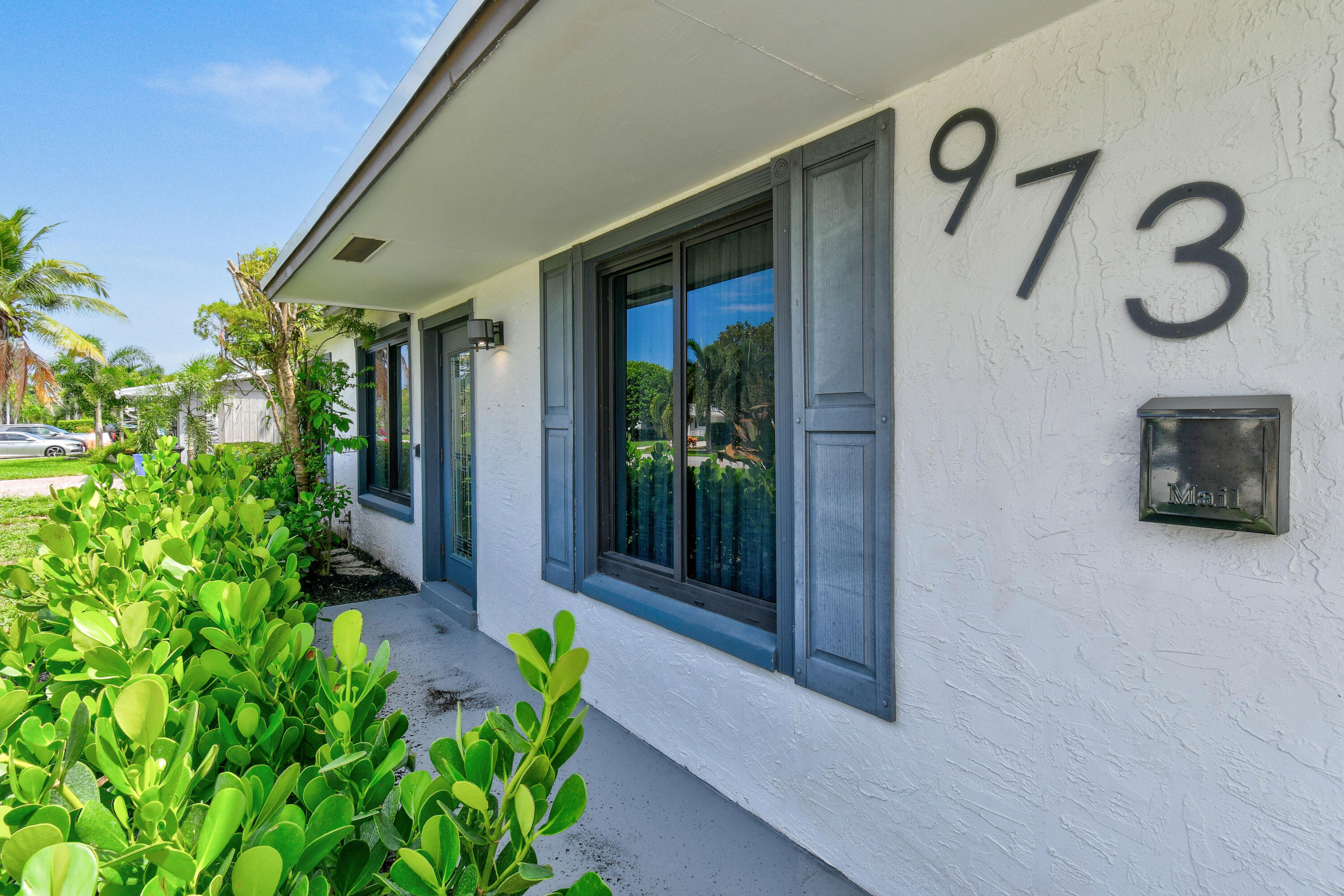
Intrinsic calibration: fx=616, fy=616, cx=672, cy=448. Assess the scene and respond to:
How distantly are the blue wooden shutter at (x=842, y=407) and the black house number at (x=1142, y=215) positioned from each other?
8.7 inches

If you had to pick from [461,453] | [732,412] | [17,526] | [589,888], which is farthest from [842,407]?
[17,526]

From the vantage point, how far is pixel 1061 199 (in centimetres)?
150

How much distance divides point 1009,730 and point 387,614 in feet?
14.5

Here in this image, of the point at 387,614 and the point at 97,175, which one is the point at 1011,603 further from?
the point at 97,175

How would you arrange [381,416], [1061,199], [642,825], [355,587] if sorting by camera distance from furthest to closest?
1. [381,416]
2. [355,587]
3. [642,825]
4. [1061,199]

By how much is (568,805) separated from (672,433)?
7.26ft

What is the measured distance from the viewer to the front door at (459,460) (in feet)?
15.1

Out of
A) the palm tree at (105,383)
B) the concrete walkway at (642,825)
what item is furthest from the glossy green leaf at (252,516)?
the palm tree at (105,383)

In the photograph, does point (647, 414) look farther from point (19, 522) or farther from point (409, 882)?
point (19, 522)

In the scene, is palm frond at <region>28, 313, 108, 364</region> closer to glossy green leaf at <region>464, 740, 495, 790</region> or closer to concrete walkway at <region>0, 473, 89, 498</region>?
concrete walkway at <region>0, 473, 89, 498</region>

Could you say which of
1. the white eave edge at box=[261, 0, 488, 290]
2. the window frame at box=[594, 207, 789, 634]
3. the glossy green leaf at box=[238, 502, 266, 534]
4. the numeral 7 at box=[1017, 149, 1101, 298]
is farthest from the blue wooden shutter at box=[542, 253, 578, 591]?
the numeral 7 at box=[1017, 149, 1101, 298]

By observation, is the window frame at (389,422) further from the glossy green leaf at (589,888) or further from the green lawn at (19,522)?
the glossy green leaf at (589,888)

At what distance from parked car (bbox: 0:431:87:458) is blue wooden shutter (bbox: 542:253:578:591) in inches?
1181

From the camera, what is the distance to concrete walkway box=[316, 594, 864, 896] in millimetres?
2043
